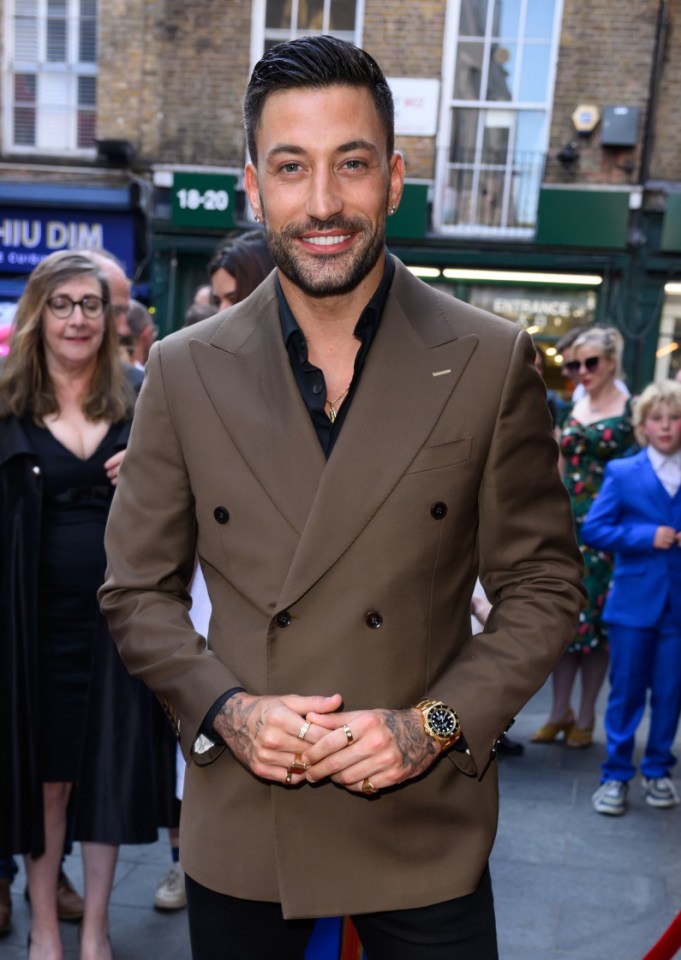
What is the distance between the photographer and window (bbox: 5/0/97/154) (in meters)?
13.8

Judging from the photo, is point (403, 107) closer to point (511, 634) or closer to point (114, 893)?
point (114, 893)

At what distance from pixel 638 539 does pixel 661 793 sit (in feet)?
4.01

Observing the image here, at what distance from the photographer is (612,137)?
1242 centimetres

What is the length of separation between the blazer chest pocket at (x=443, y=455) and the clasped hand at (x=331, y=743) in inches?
16.0

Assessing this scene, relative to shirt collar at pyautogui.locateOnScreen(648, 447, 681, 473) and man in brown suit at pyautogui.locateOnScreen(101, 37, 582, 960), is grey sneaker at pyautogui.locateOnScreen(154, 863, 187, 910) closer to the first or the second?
man in brown suit at pyautogui.locateOnScreen(101, 37, 582, 960)

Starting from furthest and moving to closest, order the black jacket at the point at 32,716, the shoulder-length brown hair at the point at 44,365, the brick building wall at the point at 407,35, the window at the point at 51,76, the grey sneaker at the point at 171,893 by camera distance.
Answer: the window at the point at 51,76, the brick building wall at the point at 407,35, the grey sneaker at the point at 171,893, the shoulder-length brown hair at the point at 44,365, the black jacket at the point at 32,716

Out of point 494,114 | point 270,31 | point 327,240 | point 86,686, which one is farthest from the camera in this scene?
point 270,31

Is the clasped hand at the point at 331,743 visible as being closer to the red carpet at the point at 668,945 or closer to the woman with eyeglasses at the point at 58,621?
the red carpet at the point at 668,945

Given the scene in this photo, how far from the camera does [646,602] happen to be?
5.14m

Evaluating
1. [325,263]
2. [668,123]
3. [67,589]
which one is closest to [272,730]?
[325,263]

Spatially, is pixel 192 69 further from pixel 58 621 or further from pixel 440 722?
pixel 440 722

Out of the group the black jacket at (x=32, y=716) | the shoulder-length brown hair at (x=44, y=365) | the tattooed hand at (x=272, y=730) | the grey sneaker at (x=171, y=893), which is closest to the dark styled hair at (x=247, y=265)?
the shoulder-length brown hair at (x=44, y=365)

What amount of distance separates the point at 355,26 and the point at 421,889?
1283 centimetres

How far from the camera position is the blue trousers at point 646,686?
5.15 metres
